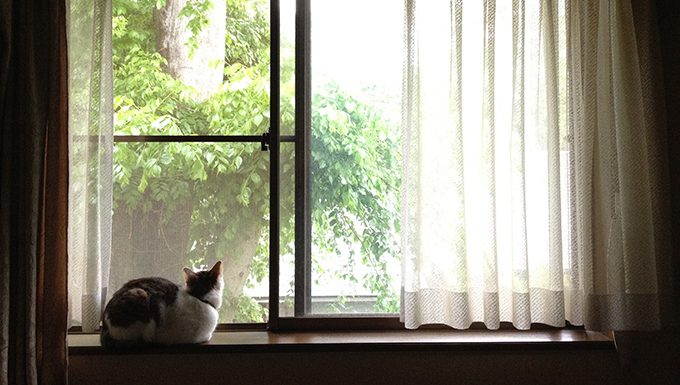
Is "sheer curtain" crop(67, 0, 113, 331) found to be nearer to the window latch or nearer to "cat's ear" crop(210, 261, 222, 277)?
"cat's ear" crop(210, 261, 222, 277)

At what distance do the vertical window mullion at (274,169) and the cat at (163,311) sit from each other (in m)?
0.18

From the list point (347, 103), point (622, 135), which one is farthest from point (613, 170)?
point (347, 103)

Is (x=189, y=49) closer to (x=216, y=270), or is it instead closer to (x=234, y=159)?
(x=234, y=159)

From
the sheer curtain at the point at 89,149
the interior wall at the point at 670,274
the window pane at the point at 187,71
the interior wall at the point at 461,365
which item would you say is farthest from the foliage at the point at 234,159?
the interior wall at the point at 670,274

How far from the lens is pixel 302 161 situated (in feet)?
8.04

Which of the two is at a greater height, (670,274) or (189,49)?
(189,49)

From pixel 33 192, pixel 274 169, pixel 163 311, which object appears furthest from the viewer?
pixel 274 169

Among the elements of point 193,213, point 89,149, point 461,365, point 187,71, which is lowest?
point 461,365

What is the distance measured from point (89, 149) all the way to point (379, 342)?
111 cm

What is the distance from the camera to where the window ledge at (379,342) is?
224 centimetres

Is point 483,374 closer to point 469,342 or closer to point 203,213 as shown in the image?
point 469,342

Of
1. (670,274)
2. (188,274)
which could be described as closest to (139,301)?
(188,274)

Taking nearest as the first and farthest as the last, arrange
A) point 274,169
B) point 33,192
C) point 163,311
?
point 33,192 < point 163,311 < point 274,169

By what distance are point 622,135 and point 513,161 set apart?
35 centimetres
